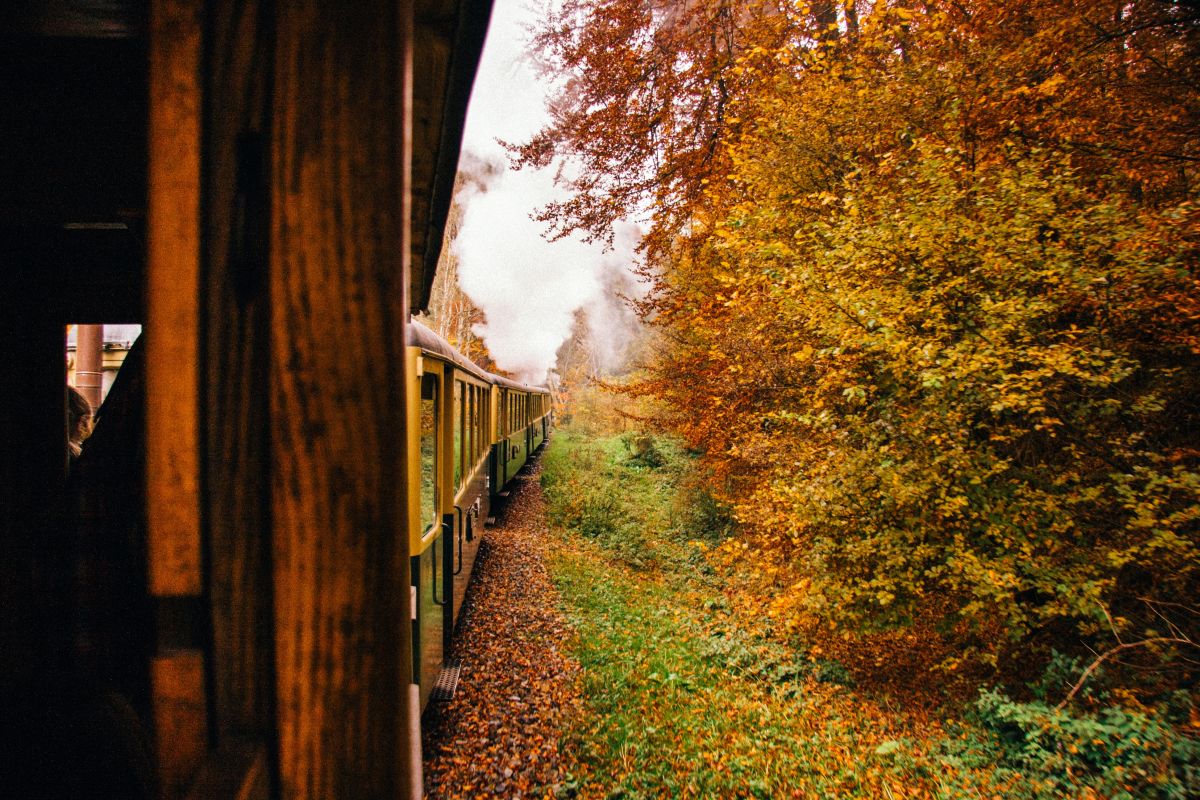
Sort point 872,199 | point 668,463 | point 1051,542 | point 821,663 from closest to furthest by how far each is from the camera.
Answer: point 1051,542 → point 872,199 → point 821,663 → point 668,463

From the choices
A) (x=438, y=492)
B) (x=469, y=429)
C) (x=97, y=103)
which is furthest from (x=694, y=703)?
(x=97, y=103)

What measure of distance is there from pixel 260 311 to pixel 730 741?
542cm

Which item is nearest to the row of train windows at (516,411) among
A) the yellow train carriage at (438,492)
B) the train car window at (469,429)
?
the train car window at (469,429)

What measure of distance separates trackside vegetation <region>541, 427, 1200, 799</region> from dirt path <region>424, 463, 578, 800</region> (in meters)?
0.23

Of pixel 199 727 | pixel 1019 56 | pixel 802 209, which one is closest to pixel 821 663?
pixel 802 209

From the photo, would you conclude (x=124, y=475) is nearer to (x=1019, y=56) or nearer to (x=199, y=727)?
(x=199, y=727)

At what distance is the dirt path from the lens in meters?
3.94

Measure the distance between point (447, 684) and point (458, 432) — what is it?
90.8 inches

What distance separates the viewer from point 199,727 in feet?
1.75

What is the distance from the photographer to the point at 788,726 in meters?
5.08

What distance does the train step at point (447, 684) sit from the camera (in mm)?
4577

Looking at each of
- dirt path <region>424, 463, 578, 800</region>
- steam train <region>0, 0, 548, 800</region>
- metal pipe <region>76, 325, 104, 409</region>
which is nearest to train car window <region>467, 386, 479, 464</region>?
dirt path <region>424, 463, 578, 800</region>

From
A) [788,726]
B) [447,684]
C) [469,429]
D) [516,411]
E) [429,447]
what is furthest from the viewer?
[516,411]

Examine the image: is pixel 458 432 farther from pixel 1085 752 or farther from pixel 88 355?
pixel 1085 752
